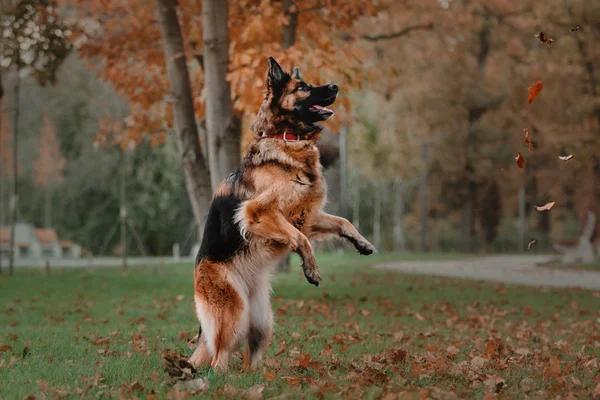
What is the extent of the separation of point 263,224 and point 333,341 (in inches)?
114

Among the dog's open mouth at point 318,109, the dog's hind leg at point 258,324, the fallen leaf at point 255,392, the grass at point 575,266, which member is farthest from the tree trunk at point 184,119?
the grass at point 575,266

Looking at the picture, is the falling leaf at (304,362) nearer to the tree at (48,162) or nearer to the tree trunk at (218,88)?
the tree trunk at (218,88)

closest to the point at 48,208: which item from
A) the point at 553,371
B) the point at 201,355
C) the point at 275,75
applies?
the point at 201,355

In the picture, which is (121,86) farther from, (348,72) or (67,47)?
(348,72)

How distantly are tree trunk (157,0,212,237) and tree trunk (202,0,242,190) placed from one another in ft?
4.60

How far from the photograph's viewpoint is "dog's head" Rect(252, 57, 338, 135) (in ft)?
20.3

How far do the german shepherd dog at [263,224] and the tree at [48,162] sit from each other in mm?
32626

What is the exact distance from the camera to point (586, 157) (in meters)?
27.3

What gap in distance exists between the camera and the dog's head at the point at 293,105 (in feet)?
20.3

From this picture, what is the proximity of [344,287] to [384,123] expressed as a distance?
2647 cm

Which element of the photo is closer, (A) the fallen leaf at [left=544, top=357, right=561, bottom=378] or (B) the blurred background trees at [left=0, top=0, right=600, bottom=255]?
(A) the fallen leaf at [left=544, top=357, right=561, bottom=378]

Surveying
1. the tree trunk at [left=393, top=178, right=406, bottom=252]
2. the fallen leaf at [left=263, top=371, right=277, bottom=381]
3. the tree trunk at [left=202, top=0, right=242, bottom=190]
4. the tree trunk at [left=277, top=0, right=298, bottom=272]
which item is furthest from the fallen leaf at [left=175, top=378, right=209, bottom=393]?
the tree trunk at [left=393, top=178, right=406, bottom=252]

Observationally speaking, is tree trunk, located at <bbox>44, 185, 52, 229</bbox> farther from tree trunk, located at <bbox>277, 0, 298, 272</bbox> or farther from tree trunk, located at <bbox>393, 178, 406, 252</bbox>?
tree trunk, located at <bbox>277, 0, 298, 272</bbox>

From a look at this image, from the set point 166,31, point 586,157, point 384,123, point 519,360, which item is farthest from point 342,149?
point 519,360
